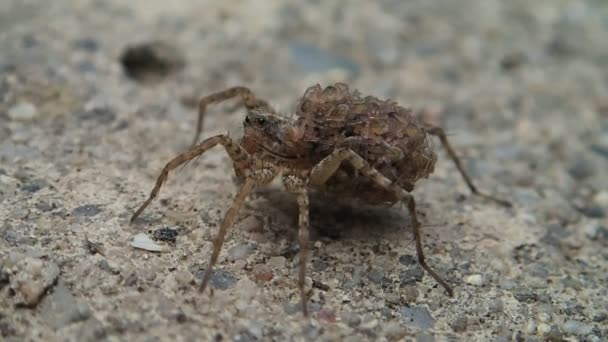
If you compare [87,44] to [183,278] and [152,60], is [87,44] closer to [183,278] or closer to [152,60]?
[152,60]

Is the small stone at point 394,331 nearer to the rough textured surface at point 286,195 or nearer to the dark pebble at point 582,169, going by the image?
the rough textured surface at point 286,195

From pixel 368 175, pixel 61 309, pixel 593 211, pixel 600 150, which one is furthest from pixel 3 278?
pixel 600 150

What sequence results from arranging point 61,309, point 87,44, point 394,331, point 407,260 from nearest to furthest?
1. point 61,309
2. point 394,331
3. point 407,260
4. point 87,44

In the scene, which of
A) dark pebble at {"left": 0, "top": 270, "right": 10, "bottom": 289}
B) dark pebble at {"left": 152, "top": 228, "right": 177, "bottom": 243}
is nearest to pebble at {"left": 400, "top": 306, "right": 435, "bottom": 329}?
dark pebble at {"left": 152, "top": 228, "right": 177, "bottom": 243}

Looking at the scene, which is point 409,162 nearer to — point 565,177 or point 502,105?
point 565,177

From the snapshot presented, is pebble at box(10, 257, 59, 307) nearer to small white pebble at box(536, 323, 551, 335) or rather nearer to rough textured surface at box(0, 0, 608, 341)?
rough textured surface at box(0, 0, 608, 341)
